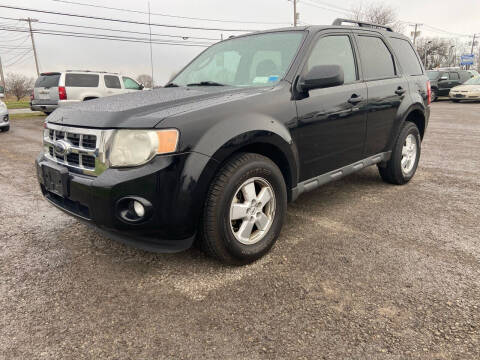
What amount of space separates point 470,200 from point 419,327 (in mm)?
2623

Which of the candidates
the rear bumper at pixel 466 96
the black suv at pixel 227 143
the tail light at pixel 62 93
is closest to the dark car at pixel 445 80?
the rear bumper at pixel 466 96

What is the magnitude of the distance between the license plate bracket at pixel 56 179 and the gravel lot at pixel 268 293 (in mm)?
579

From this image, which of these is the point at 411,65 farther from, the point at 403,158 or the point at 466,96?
the point at 466,96

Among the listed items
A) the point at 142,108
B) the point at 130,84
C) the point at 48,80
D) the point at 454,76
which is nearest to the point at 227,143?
the point at 142,108

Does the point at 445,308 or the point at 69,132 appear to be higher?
the point at 69,132

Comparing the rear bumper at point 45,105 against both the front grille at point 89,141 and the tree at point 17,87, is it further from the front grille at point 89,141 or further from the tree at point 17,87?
the tree at point 17,87

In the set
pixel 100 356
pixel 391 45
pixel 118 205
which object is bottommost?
pixel 100 356

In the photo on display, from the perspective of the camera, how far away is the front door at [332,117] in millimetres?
2964

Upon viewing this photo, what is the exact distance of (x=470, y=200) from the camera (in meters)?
3.92

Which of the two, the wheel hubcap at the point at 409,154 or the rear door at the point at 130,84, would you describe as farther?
the rear door at the point at 130,84

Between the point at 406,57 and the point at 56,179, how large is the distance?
14.0 feet

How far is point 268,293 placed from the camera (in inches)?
88.7

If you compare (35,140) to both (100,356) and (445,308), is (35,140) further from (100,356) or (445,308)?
(445,308)

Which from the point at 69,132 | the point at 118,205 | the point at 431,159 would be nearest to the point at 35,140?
the point at 69,132
